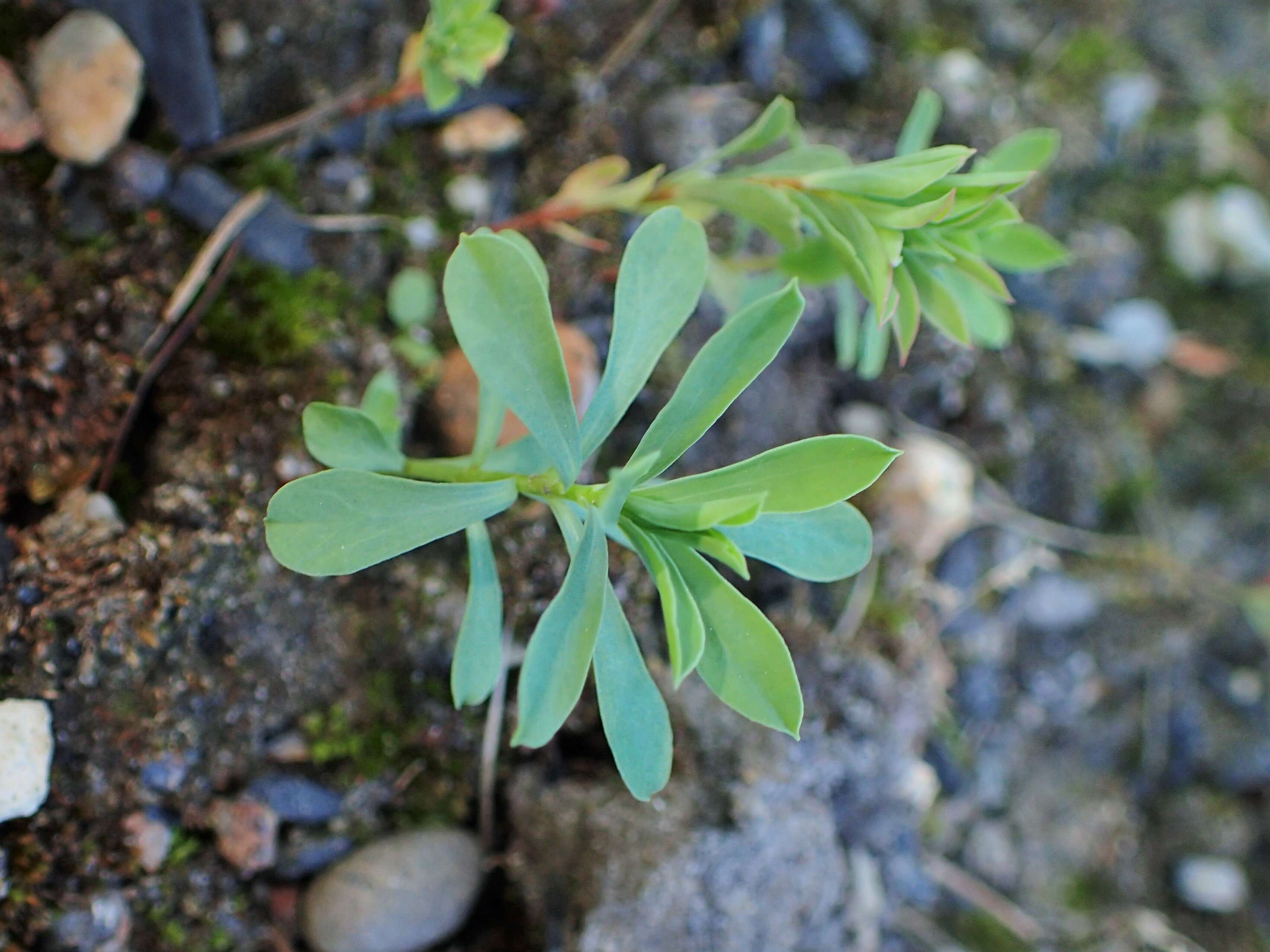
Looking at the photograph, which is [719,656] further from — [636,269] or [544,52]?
[544,52]

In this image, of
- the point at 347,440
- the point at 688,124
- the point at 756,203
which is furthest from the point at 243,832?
the point at 688,124

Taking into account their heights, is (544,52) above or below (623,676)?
A: above

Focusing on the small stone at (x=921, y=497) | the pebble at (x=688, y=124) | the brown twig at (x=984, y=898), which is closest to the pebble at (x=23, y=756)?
the pebble at (x=688, y=124)

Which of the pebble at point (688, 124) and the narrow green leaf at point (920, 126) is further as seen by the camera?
the pebble at point (688, 124)

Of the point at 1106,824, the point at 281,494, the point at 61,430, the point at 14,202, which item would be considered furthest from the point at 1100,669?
the point at 14,202

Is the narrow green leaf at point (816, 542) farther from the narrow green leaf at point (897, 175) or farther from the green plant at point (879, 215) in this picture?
the narrow green leaf at point (897, 175)

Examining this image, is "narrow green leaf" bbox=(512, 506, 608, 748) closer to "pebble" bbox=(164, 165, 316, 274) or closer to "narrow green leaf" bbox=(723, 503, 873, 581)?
"narrow green leaf" bbox=(723, 503, 873, 581)
